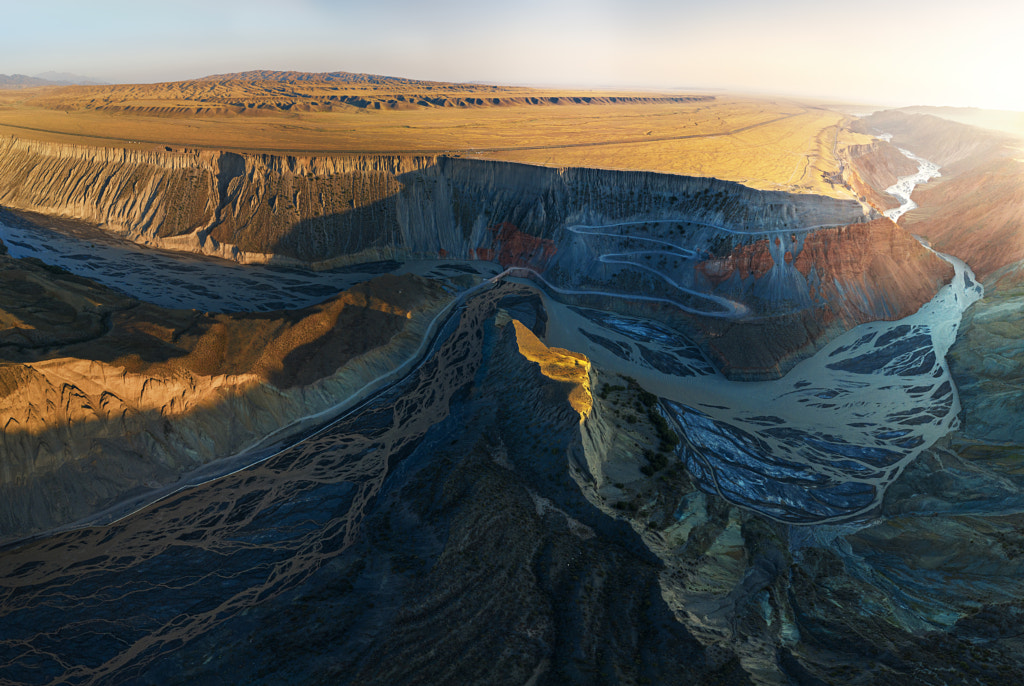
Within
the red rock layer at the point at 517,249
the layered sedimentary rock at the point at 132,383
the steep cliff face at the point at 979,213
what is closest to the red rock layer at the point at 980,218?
the steep cliff face at the point at 979,213

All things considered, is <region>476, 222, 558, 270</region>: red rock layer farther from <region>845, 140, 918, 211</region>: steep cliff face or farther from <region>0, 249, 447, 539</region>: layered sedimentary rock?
<region>845, 140, 918, 211</region>: steep cliff face

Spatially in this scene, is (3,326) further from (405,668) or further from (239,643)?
(405,668)

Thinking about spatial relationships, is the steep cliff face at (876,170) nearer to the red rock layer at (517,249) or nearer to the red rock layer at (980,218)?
the red rock layer at (980,218)

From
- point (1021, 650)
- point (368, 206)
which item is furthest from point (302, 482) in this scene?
point (368, 206)

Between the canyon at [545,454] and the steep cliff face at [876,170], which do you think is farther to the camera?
the steep cliff face at [876,170]

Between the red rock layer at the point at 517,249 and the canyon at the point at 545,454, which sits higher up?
the red rock layer at the point at 517,249

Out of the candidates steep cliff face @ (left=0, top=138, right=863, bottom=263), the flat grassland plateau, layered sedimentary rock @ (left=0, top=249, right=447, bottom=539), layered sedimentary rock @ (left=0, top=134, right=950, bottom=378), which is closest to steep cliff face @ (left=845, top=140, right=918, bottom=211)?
the flat grassland plateau

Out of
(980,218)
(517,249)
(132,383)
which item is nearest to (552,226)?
(517,249)
